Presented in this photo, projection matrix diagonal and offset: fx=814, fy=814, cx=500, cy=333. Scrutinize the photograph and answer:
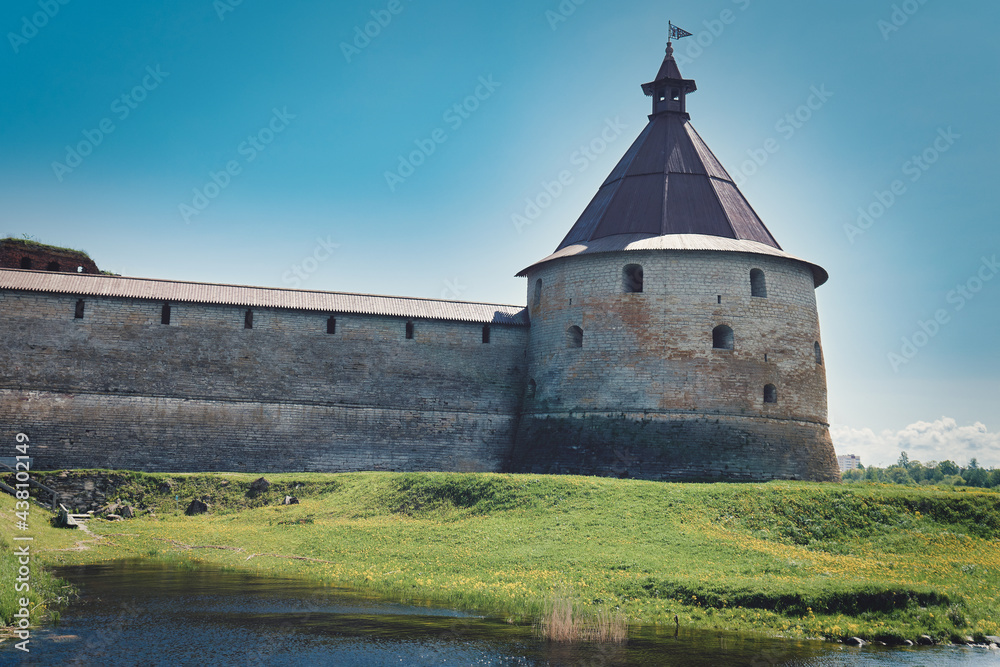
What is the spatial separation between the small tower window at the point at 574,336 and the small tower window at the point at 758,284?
16.3 ft

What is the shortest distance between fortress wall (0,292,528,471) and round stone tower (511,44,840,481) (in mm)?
2030

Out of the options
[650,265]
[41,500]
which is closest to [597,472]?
[650,265]

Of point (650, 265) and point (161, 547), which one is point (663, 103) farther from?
point (161, 547)

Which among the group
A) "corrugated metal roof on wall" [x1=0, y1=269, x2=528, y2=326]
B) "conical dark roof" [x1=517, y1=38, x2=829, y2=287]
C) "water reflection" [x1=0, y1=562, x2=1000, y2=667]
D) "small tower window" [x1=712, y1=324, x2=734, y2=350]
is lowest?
"water reflection" [x1=0, y1=562, x2=1000, y2=667]

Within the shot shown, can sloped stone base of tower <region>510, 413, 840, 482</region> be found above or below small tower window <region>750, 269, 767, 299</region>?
below

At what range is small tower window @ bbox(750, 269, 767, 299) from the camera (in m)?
22.9

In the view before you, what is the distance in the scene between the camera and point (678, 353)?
22.1 metres

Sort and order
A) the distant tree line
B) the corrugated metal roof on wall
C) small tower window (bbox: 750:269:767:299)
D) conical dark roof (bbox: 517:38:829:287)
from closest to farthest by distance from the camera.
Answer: the corrugated metal roof on wall
small tower window (bbox: 750:269:767:299)
conical dark roof (bbox: 517:38:829:287)
the distant tree line

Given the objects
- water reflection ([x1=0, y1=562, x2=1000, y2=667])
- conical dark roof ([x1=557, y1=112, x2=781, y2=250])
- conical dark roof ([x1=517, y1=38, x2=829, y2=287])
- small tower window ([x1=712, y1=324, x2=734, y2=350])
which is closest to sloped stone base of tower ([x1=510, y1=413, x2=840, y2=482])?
small tower window ([x1=712, y1=324, x2=734, y2=350])

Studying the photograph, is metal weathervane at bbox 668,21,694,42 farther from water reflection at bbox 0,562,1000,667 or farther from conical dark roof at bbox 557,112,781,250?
water reflection at bbox 0,562,1000,667

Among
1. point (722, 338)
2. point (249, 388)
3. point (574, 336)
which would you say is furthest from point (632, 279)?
point (249, 388)

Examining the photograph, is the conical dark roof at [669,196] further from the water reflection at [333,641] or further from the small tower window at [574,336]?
the water reflection at [333,641]

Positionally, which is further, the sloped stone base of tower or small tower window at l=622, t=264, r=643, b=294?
small tower window at l=622, t=264, r=643, b=294

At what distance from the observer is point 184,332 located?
23.0m
